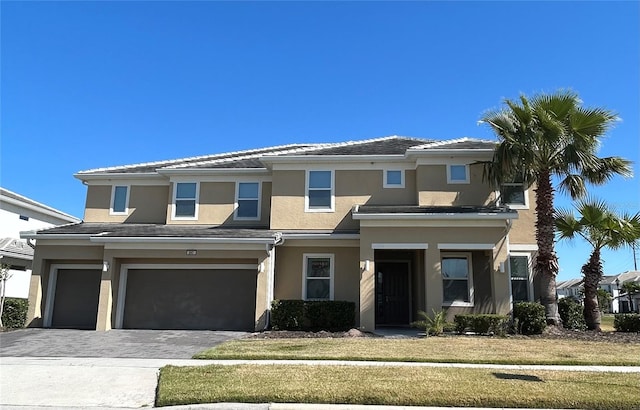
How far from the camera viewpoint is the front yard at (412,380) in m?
6.81

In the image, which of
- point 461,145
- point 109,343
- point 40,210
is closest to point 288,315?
point 109,343

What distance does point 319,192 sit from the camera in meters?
18.3

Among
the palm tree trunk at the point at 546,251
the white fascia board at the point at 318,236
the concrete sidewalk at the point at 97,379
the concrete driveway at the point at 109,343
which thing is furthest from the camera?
the white fascia board at the point at 318,236

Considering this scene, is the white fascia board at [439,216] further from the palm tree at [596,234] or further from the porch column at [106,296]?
the porch column at [106,296]

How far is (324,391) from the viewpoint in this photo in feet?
23.3

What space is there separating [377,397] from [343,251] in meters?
10.5

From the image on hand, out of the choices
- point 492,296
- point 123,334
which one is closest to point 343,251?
point 492,296

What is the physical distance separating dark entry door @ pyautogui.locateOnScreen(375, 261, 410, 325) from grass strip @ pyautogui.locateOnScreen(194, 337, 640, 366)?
184 inches

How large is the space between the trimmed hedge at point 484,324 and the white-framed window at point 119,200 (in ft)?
45.7

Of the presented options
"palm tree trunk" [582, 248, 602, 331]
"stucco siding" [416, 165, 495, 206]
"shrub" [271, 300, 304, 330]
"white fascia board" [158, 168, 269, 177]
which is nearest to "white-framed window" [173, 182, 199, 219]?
"white fascia board" [158, 168, 269, 177]

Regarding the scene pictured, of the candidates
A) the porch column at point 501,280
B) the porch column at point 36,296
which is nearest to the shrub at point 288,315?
the porch column at point 501,280

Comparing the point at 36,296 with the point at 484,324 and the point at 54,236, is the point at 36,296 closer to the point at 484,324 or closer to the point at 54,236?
the point at 54,236

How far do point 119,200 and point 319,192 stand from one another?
859 centimetres

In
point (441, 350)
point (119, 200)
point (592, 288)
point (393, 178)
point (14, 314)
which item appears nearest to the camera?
point (441, 350)
